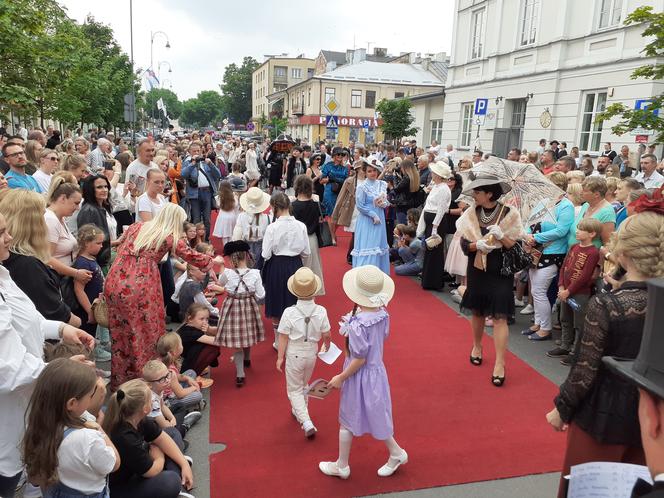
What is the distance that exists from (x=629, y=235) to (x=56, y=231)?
467cm

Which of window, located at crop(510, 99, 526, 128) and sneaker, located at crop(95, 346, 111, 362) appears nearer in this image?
sneaker, located at crop(95, 346, 111, 362)

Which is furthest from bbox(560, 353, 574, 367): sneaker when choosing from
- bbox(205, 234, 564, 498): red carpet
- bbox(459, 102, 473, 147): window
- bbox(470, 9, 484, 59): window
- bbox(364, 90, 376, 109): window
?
bbox(364, 90, 376, 109): window

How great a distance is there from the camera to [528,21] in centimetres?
1861

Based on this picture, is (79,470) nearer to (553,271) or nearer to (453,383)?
(453,383)

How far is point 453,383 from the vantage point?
5.15 meters

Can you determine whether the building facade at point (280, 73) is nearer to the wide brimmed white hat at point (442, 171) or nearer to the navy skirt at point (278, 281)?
the wide brimmed white hat at point (442, 171)

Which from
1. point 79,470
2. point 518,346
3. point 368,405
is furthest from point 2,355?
point 518,346

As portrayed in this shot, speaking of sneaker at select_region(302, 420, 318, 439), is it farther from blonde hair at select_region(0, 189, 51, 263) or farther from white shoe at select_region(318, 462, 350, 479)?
blonde hair at select_region(0, 189, 51, 263)

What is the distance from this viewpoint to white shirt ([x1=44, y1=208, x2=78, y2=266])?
15.0 feet

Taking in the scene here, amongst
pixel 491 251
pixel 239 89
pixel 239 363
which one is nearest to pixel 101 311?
pixel 239 363

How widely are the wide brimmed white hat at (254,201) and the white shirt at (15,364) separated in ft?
12.9

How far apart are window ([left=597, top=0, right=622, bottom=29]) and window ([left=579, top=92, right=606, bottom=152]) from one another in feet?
6.79

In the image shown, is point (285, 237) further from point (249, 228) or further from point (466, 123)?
point (466, 123)

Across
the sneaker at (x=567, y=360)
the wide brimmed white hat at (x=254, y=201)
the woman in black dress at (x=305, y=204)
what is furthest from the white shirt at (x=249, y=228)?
the sneaker at (x=567, y=360)
